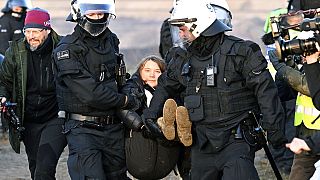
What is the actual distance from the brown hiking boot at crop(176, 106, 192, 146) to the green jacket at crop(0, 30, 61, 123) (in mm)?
1961

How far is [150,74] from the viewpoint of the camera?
26.7ft

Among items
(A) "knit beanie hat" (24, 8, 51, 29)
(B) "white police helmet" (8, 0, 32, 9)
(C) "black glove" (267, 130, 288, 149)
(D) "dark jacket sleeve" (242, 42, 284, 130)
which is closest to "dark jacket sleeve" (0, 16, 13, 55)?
(B) "white police helmet" (8, 0, 32, 9)

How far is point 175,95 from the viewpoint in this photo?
7.36m

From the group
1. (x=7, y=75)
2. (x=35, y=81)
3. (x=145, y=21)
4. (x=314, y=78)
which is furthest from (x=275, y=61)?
(x=145, y=21)

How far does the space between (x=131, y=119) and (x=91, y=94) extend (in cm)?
47

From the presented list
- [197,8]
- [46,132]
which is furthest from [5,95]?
[197,8]

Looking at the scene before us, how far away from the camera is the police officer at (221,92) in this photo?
657 centimetres

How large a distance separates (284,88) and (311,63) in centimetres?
242

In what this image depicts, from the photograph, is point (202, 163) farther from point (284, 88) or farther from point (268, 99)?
point (284, 88)

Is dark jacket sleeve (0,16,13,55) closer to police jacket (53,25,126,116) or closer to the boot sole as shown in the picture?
police jacket (53,25,126,116)

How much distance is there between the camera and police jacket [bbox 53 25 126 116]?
23.7 ft

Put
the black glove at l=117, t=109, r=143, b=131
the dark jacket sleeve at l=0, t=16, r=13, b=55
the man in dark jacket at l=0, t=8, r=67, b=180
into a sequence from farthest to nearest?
the dark jacket sleeve at l=0, t=16, r=13, b=55 < the man in dark jacket at l=0, t=8, r=67, b=180 < the black glove at l=117, t=109, r=143, b=131

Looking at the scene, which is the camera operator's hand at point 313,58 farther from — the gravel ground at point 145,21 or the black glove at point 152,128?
the gravel ground at point 145,21

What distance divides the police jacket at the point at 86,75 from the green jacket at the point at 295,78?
4.35 feet
